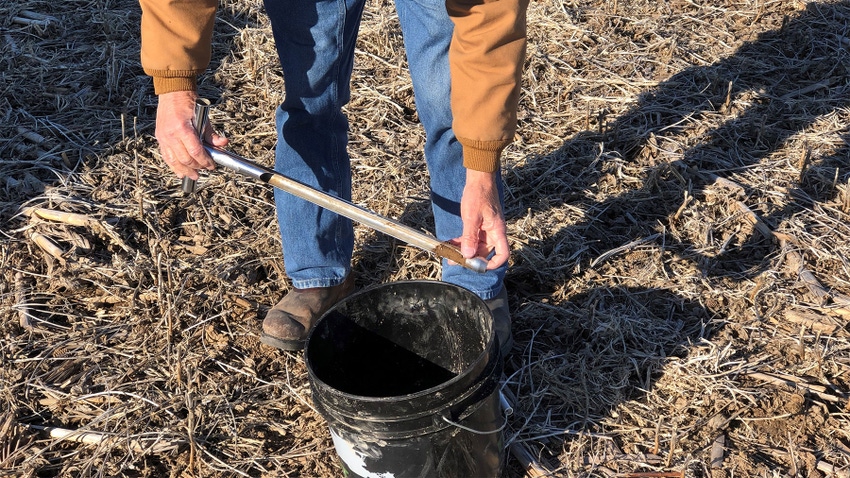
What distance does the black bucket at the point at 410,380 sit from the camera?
2000 millimetres

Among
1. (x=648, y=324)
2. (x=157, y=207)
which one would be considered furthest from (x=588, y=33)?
(x=157, y=207)

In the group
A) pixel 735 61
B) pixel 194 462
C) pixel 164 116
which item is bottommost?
pixel 194 462

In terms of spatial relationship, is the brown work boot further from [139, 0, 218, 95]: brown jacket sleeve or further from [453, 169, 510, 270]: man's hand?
[139, 0, 218, 95]: brown jacket sleeve

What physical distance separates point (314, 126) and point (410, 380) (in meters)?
0.88

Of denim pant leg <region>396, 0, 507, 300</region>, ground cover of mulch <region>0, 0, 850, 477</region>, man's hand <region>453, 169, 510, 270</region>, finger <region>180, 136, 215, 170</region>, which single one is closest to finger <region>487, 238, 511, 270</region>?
man's hand <region>453, 169, 510, 270</region>

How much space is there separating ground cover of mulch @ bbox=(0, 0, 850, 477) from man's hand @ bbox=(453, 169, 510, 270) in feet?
2.36

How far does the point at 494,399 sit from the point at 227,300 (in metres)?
1.36

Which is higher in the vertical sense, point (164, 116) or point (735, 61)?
point (164, 116)

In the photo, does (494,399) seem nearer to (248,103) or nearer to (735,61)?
(248,103)

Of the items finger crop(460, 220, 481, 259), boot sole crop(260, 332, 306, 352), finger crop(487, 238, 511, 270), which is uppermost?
finger crop(460, 220, 481, 259)

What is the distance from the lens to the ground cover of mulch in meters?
2.64

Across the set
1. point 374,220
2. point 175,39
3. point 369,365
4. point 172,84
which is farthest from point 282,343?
point 175,39

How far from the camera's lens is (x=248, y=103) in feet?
14.3

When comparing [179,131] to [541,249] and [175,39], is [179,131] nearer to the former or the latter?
[175,39]
